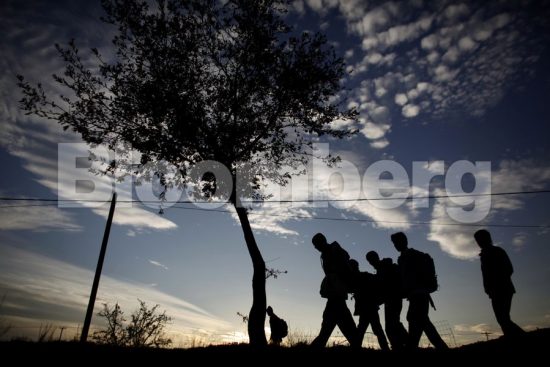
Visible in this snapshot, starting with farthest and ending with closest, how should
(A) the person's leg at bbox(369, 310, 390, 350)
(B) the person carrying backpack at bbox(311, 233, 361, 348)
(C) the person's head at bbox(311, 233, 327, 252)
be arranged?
(A) the person's leg at bbox(369, 310, 390, 350)
(C) the person's head at bbox(311, 233, 327, 252)
(B) the person carrying backpack at bbox(311, 233, 361, 348)

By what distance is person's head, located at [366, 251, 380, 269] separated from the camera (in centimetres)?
731

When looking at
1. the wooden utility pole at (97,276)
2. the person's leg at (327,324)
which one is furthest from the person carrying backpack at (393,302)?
the wooden utility pole at (97,276)

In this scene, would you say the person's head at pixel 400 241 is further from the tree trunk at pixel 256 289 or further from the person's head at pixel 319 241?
the tree trunk at pixel 256 289

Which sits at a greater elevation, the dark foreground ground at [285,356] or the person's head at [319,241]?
the person's head at [319,241]

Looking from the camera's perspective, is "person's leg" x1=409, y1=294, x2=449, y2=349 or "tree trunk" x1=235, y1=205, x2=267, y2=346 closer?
"person's leg" x1=409, y1=294, x2=449, y2=349

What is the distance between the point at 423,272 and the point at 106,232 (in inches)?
661

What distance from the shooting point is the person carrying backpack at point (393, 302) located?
6480mm

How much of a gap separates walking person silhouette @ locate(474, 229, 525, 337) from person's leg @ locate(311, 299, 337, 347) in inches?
110

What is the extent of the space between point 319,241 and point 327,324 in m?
1.56

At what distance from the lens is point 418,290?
5859 millimetres

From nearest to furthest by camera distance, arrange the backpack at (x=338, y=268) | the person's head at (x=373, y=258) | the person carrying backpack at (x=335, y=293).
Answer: the person carrying backpack at (x=335, y=293)
the backpack at (x=338, y=268)
the person's head at (x=373, y=258)

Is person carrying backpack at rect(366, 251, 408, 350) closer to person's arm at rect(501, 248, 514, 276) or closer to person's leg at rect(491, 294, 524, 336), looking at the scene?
person's leg at rect(491, 294, 524, 336)

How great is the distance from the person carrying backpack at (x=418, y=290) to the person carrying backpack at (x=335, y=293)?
1031mm

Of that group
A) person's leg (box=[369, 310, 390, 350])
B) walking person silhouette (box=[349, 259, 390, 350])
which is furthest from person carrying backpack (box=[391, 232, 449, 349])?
person's leg (box=[369, 310, 390, 350])
